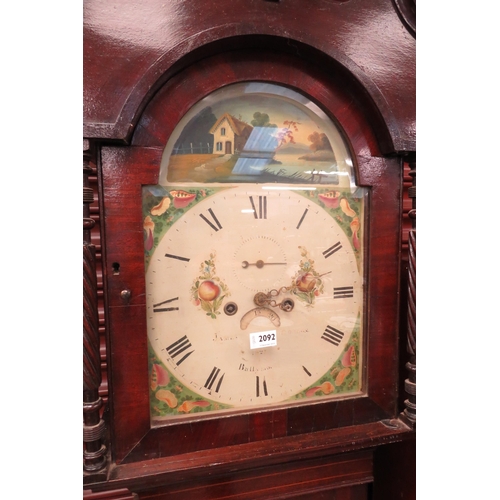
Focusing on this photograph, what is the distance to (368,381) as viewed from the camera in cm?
102

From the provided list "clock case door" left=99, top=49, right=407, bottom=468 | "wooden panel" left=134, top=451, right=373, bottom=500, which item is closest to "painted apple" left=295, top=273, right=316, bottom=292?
"clock case door" left=99, top=49, right=407, bottom=468

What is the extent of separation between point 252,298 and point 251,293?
13mm

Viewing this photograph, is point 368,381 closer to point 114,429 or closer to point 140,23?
point 114,429

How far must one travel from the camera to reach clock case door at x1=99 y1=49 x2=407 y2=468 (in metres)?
0.85

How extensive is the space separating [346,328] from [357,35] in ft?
2.55

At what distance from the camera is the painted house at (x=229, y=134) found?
92 centimetres

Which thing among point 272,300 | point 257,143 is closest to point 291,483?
point 272,300

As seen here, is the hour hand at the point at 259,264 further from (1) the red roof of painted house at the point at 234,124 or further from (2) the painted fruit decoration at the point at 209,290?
(1) the red roof of painted house at the point at 234,124

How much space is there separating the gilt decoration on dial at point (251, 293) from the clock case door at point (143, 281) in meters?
0.03

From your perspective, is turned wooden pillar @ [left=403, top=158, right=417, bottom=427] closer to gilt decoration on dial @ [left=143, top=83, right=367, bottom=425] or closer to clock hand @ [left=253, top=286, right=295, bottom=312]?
gilt decoration on dial @ [left=143, top=83, right=367, bottom=425]

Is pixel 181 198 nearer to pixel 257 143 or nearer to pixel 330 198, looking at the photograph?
pixel 257 143

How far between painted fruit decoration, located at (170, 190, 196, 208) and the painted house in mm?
128

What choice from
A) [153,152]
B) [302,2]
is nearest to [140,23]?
[153,152]

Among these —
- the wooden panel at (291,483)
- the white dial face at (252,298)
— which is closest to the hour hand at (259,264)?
the white dial face at (252,298)
